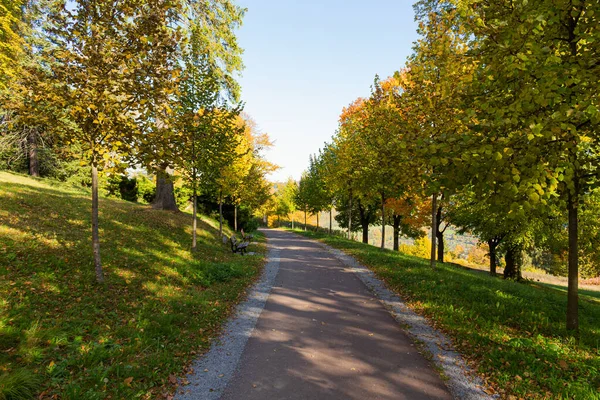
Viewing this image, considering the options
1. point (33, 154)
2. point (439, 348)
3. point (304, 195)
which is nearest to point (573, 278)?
point (439, 348)

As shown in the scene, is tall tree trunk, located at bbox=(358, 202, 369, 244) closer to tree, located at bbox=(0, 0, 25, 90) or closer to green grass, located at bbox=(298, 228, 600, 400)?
green grass, located at bbox=(298, 228, 600, 400)

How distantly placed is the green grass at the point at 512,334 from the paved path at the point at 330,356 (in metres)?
1.11

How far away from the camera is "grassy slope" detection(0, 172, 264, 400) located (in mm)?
4204

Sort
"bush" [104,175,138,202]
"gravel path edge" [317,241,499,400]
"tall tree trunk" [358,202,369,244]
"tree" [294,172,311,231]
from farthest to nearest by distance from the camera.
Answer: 1. "tree" [294,172,311,231]
2. "tall tree trunk" [358,202,369,244]
3. "bush" [104,175,138,202]
4. "gravel path edge" [317,241,499,400]

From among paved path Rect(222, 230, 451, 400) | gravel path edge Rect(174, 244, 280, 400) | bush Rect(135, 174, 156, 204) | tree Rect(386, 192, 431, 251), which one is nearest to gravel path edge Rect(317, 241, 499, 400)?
paved path Rect(222, 230, 451, 400)

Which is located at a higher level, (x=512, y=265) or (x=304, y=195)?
(x=304, y=195)

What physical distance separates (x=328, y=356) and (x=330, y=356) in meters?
0.04

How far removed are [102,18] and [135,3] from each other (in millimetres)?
789

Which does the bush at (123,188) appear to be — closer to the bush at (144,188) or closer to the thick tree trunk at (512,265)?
the bush at (144,188)

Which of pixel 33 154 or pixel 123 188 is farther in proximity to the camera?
pixel 123 188

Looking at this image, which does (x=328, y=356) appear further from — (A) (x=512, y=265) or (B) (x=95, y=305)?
(A) (x=512, y=265)

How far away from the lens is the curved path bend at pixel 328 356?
14.5 ft

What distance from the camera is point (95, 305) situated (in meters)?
6.18

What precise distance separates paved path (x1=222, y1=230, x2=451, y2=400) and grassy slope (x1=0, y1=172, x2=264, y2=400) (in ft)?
3.93
